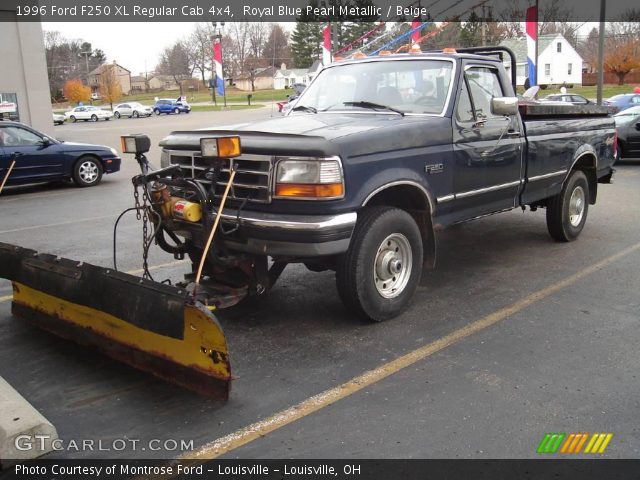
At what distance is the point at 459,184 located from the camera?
533cm

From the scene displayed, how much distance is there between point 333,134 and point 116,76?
336 ft

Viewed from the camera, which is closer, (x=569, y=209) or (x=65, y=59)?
(x=569, y=209)

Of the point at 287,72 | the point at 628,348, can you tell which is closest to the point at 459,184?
the point at 628,348

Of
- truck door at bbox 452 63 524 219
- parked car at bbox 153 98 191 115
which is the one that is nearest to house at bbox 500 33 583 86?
parked car at bbox 153 98 191 115

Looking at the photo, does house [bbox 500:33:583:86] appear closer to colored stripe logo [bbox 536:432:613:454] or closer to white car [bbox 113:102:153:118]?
white car [bbox 113:102:153:118]

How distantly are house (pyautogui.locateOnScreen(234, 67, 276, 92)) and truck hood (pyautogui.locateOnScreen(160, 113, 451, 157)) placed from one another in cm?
9947

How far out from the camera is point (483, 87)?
5883 mm

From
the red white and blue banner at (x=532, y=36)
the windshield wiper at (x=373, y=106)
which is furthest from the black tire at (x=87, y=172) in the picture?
the red white and blue banner at (x=532, y=36)

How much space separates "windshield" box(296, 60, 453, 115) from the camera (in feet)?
17.8

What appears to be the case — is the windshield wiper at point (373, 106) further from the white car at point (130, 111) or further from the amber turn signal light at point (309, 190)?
the white car at point (130, 111)

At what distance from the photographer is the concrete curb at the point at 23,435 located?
3.07 meters

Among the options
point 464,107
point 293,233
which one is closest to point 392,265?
point 293,233

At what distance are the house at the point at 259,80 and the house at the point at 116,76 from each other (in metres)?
19.9

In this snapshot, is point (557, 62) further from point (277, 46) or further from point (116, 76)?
point (116, 76)
